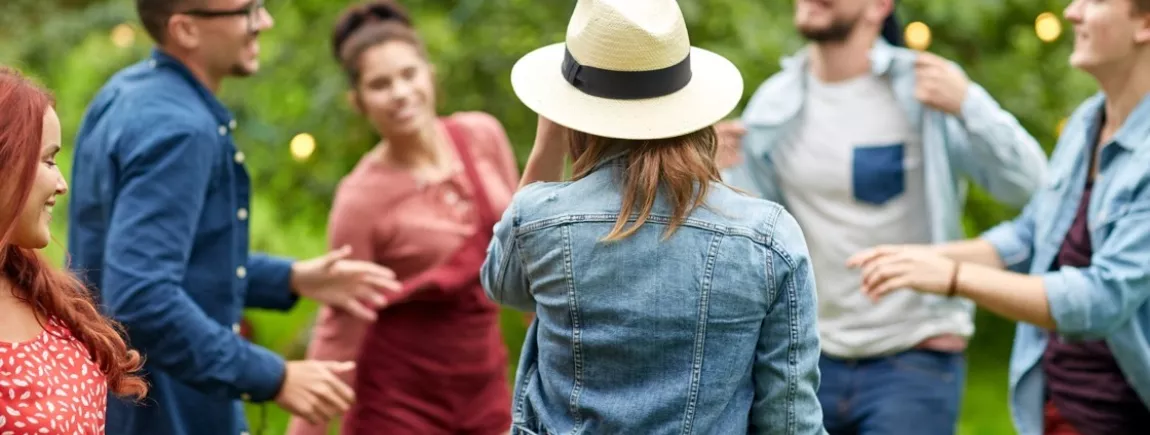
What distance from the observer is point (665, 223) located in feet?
8.55

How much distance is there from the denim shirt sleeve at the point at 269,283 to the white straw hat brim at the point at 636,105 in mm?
1572

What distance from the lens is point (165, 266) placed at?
3371 mm

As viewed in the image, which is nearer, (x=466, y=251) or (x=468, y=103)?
(x=466, y=251)

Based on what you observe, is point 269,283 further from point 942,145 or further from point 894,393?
point 942,145

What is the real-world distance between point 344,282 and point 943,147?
1945 millimetres

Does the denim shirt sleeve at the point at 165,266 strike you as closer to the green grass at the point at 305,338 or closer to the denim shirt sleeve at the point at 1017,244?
the denim shirt sleeve at the point at 1017,244

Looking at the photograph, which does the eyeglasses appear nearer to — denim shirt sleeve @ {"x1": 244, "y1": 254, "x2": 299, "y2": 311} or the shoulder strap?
denim shirt sleeve @ {"x1": 244, "y1": 254, "x2": 299, "y2": 311}

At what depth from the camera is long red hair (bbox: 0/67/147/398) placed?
2.55 meters

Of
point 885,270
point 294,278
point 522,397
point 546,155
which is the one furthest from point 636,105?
point 294,278

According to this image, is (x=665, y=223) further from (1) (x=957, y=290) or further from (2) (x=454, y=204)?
(2) (x=454, y=204)

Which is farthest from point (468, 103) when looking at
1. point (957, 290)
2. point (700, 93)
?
point (700, 93)

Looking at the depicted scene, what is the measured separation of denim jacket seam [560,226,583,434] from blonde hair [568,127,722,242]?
0.09 metres

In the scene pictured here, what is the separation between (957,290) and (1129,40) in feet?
2.92

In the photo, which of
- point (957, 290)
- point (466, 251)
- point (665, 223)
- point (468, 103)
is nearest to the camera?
point (665, 223)
